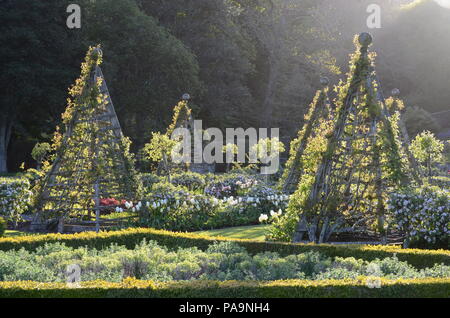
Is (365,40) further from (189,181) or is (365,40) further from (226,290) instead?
(189,181)

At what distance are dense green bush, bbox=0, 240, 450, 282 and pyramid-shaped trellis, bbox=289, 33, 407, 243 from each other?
7.54ft

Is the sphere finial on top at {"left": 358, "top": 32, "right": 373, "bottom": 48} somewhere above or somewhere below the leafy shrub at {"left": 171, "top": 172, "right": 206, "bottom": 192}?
above

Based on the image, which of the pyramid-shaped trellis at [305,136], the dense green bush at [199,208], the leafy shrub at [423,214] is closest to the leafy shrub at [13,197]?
the dense green bush at [199,208]

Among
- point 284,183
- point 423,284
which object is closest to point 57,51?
point 284,183

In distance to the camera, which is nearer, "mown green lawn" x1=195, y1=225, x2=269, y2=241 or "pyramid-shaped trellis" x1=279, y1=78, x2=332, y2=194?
"mown green lawn" x1=195, y1=225, x2=269, y2=241

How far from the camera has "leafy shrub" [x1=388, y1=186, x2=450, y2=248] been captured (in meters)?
8.98

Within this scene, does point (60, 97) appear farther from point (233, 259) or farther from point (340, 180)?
point (233, 259)

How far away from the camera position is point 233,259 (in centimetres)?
714

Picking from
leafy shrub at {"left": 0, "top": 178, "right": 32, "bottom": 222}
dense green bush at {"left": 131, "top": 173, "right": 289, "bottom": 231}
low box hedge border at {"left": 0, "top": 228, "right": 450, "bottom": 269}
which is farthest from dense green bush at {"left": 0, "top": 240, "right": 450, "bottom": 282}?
leafy shrub at {"left": 0, "top": 178, "right": 32, "bottom": 222}

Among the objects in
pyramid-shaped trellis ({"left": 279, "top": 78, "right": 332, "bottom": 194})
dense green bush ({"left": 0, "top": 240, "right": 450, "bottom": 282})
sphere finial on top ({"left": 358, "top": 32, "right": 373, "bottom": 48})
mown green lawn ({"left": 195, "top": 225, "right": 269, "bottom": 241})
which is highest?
sphere finial on top ({"left": 358, "top": 32, "right": 373, "bottom": 48})

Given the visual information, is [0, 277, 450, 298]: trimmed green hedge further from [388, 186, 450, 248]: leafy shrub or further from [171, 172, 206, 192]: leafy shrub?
[171, 172, 206, 192]: leafy shrub

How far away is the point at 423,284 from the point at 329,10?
108ft

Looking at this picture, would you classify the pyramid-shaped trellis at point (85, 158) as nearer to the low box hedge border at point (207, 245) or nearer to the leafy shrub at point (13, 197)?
the leafy shrub at point (13, 197)

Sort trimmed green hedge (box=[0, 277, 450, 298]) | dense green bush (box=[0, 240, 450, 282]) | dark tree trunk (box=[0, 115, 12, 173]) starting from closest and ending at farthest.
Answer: trimmed green hedge (box=[0, 277, 450, 298])
dense green bush (box=[0, 240, 450, 282])
dark tree trunk (box=[0, 115, 12, 173])
